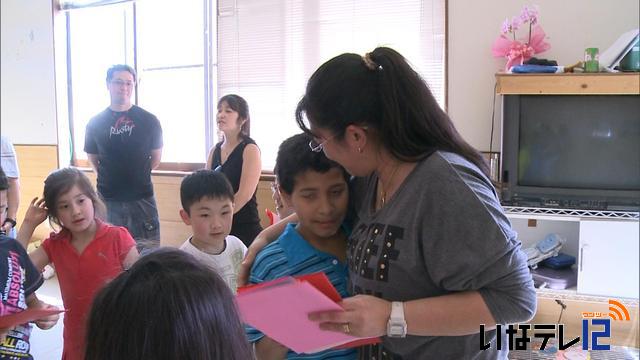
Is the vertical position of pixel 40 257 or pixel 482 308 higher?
pixel 482 308

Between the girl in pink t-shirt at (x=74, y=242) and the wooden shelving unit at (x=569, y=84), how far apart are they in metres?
1.91

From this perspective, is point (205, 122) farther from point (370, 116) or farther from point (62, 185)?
point (370, 116)

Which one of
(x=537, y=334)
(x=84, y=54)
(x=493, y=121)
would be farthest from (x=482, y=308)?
(x=84, y=54)

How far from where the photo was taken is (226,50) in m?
3.66

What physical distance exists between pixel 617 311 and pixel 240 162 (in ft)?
6.36

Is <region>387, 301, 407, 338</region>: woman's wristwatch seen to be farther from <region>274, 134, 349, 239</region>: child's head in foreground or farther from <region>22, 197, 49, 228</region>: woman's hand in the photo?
<region>22, 197, 49, 228</region>: woman's hand

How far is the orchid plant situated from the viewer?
2711 mm

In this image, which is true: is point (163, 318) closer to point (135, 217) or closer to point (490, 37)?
point (135, 217)

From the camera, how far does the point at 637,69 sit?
241 cm

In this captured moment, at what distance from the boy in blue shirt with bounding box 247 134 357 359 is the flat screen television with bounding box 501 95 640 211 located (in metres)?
1.85

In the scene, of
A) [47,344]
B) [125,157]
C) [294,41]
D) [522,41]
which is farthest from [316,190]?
[294,41]

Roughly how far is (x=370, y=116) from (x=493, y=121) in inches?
89.9

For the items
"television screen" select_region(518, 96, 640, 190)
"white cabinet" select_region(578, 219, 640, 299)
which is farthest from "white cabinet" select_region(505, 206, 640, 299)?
"television screen" select_region(518, 96, 640, 190)

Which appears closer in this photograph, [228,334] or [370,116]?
[228,334]
